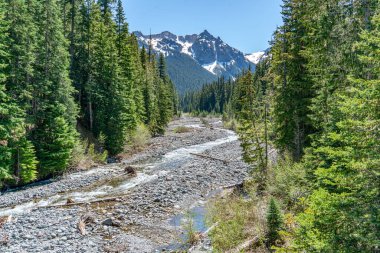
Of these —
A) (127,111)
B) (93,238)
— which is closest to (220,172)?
(93,238)

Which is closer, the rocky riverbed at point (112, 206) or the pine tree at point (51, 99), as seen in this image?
the rocky riverbed at point (112, 206)

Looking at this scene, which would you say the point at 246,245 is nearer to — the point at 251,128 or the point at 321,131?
the point at 321,131

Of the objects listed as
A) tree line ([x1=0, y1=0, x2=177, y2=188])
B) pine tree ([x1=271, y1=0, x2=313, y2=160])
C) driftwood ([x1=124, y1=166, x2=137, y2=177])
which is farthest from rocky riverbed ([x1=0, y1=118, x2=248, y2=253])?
pine tree ([x1=271, y1=0, x2=313, y2=160])

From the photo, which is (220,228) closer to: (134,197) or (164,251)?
(164,251)

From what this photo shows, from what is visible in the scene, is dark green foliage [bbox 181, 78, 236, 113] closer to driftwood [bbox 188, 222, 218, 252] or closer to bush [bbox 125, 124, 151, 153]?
bush [bbox 125, 124, 151, 153]

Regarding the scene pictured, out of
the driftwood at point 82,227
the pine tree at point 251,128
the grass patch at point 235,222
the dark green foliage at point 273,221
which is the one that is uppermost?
the pine tree at point 251,128

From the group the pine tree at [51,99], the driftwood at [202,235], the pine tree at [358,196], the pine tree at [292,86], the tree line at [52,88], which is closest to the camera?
the pine tree at [358,196]

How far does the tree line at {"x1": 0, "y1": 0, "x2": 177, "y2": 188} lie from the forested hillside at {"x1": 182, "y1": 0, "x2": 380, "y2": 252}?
1422 cm

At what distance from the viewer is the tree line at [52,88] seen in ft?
65.0

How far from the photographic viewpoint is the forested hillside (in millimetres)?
4789

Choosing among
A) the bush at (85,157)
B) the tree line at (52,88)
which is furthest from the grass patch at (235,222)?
the bush at (85,157)

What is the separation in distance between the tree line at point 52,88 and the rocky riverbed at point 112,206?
232cm

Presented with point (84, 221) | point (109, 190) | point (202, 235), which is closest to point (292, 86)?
point (202, 235)

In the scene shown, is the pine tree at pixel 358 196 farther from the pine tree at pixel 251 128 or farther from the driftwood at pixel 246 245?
the pine tree at pixel 251 128
